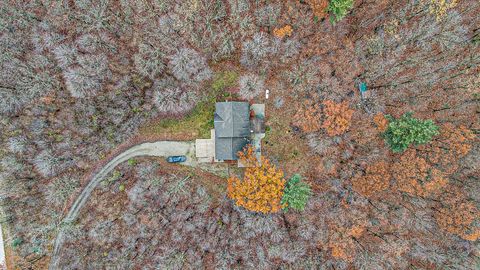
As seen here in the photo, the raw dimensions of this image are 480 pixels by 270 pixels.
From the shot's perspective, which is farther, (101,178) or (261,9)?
(101,178)

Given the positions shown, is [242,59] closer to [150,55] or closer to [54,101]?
[150,55]

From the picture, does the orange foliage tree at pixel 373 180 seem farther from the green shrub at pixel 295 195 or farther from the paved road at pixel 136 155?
the paved road at pixel 136 155

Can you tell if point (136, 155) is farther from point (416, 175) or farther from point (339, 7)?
point (416, 175)

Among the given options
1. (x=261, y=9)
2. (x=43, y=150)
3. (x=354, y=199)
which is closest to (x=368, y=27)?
(x=261, y=9)

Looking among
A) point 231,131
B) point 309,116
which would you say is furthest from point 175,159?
point 309,116

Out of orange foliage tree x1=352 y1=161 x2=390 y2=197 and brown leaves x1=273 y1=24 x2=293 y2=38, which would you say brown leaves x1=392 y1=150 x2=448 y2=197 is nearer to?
orange foliage tree x1=352 y1=161 x2=390 y2=197
